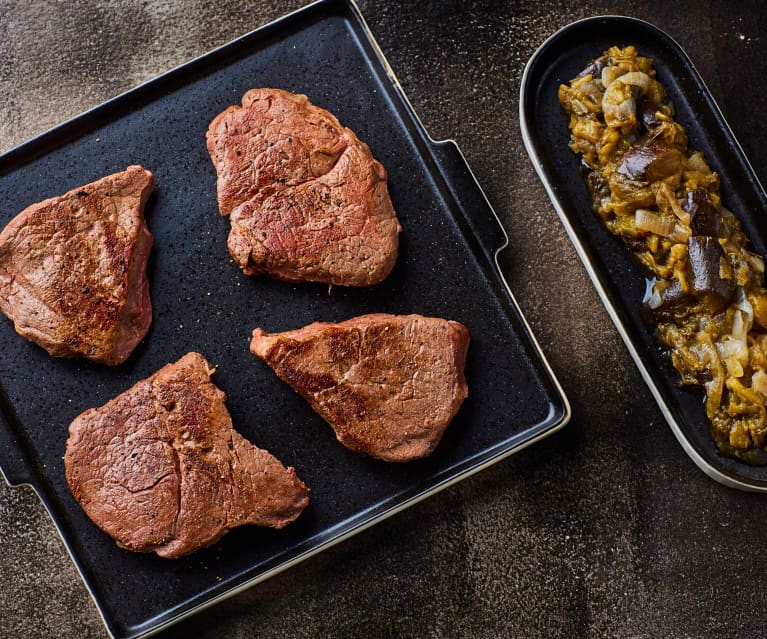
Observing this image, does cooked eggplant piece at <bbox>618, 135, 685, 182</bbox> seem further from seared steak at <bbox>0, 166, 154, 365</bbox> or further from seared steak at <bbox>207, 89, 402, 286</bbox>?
seared steak at <bbox>0, 166, 154, 365</bbox>

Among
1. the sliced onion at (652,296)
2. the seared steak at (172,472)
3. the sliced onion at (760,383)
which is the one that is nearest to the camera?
the seared steak at (172,472)

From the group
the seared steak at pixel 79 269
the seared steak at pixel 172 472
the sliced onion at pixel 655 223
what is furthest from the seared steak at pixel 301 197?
the sliced onion at pixel 655 223

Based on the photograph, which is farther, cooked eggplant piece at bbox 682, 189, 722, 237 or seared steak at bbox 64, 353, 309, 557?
cooked eggplant piece at bbox 682, 189, 722, 237

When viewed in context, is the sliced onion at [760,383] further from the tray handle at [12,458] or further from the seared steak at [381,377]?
the tray handle at [12,458]

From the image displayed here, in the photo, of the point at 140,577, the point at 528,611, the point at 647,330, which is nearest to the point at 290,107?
the point at 647,330

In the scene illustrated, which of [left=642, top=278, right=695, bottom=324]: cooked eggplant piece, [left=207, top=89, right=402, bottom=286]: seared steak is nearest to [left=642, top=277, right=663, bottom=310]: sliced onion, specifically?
[left=642, top=278, right=695, bottom=324]: cooked eggplant piece

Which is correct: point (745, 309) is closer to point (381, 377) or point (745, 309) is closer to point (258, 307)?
point (381, 377)
